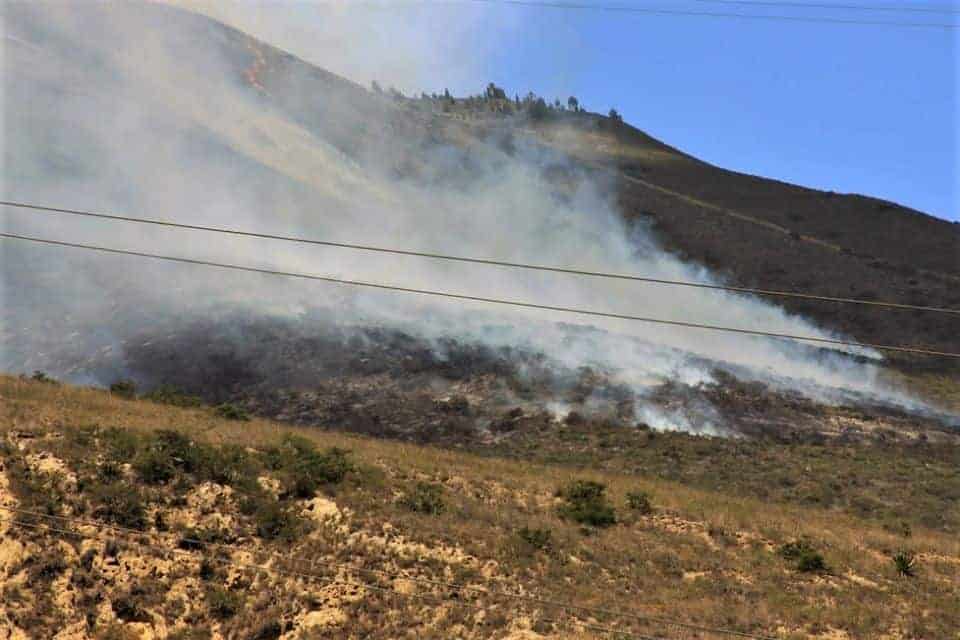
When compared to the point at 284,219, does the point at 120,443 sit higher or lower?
lower

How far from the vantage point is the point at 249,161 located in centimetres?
9112

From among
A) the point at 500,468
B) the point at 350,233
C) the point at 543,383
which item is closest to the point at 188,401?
the point at 500,468

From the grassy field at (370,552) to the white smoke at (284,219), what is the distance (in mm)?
20454

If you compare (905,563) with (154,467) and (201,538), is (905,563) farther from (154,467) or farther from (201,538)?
(154,467)

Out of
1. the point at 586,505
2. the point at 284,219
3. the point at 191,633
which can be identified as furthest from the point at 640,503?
the point at 284,219

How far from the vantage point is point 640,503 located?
27.6 meters

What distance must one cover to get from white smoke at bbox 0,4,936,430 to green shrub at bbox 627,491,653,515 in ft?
56.8

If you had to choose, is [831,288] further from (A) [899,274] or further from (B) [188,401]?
(B) [188,401]

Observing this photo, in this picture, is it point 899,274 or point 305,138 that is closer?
point 899,274

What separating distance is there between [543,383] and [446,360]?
6316 mm

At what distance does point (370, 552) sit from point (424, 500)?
3.85 metres

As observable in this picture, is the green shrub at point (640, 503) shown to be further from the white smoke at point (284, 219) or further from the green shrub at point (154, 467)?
the white smoke at point (284, 219)

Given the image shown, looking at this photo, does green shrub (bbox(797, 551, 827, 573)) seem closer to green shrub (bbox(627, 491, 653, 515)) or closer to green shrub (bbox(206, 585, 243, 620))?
green shrub (bbox(627, 491, 653, 515))

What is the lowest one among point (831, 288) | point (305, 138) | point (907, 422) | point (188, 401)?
point (188, 401)
